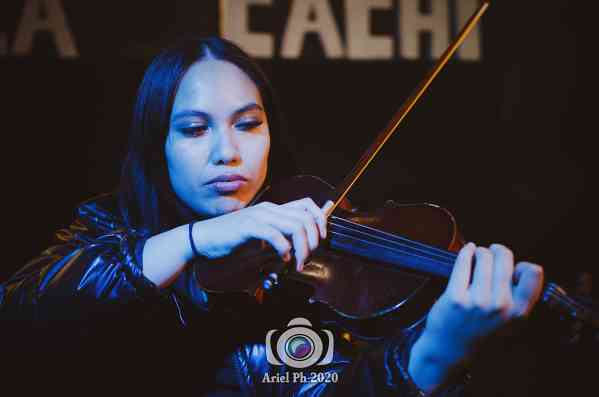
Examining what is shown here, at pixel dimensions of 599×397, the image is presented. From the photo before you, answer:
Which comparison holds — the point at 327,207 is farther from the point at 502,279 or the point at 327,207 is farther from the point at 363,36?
the point at 363,36

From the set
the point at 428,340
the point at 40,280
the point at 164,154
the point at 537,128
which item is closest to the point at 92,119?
the point at 164,154

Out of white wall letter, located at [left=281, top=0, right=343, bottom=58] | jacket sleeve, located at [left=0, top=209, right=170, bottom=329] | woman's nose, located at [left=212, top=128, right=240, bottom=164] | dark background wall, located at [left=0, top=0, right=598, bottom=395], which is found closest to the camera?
jacket sleeve, located at [left=0, top=209, right=170, bottom=329]

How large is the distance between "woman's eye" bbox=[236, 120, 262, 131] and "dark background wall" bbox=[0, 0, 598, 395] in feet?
1.25

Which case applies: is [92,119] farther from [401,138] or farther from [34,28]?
[401,138]

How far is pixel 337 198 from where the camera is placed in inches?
35.1

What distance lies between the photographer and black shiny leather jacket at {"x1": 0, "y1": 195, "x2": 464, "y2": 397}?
877 millimetres

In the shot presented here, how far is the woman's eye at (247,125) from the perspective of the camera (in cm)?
107

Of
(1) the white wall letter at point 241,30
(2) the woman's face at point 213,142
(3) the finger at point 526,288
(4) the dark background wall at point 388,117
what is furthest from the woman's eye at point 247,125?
(3) the finger at point 526,288

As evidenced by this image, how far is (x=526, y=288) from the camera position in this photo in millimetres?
811

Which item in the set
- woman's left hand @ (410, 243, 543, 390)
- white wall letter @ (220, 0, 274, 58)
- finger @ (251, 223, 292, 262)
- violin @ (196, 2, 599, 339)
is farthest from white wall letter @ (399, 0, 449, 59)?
finger @ (251, 223, 292, 262)

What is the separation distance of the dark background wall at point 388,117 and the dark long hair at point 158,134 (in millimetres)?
366

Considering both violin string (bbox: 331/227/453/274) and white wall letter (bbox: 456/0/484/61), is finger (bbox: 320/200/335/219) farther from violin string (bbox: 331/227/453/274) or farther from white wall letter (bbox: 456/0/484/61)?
white wall letter (bbox: 456/0/484/61)

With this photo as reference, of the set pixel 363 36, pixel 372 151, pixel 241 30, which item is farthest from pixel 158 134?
pixel 363 36

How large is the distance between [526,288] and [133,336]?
30.5 inches
